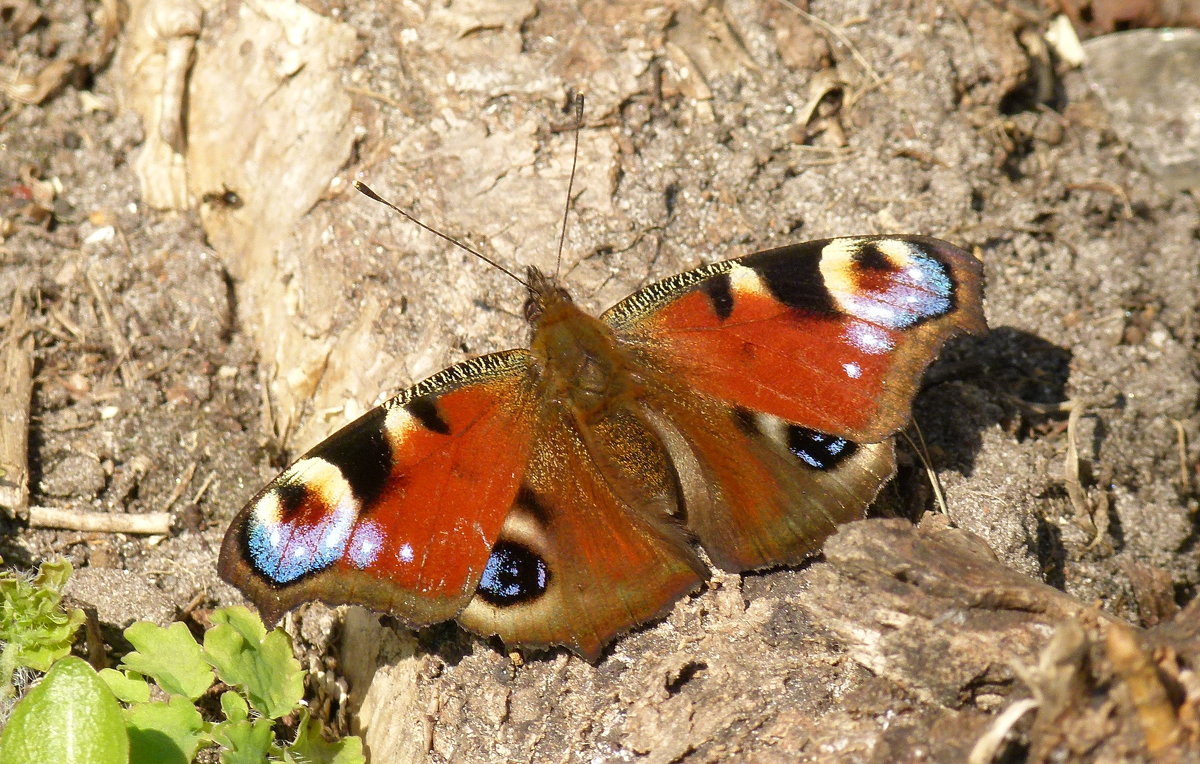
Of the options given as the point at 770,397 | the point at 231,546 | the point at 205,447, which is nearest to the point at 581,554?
the point at 770,397

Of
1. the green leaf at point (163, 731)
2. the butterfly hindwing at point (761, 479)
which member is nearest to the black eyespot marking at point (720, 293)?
the butterfly hindwing at point (761, 479)

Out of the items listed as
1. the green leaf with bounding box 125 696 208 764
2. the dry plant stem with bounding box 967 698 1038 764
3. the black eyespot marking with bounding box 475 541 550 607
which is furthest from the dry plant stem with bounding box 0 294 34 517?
the dry plant stem with bounding box 967 698 1038 764

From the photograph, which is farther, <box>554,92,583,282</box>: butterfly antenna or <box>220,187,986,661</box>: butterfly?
<box>554,92,583,282</box>: butterfly antenna

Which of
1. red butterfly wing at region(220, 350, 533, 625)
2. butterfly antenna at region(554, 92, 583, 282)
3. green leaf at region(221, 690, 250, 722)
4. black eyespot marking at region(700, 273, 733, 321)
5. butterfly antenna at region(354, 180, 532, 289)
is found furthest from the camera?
butterfly antenna at region(554, 92, 583, 282)

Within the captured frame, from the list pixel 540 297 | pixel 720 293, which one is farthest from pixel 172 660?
pixel 720 293

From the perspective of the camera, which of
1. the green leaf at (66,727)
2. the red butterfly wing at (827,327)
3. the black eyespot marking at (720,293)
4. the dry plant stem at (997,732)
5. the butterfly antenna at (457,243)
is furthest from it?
the butterfly antenna at (457,243)

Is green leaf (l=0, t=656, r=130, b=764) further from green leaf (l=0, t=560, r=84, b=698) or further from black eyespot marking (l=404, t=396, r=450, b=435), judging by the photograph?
black eyespot marking (l=404, t=396, r=450, b=435)

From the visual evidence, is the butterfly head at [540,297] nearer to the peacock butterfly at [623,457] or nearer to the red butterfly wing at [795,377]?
the peacock butterfly at [623,457]

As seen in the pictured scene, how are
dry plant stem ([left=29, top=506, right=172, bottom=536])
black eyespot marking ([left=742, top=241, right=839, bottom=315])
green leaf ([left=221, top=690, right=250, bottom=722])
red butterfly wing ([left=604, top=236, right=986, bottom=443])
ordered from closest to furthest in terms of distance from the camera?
1. green leaf ([left=221, top=690, right=250, bottom=722])
2. red butterfly wing ([left=604, top=236, right=986, bottom=443])
3. black eyespot marking ([left=742, top=241, right=839, bottom=315])
4. dry plant stem ([left=29, top=506, right=172, bottom=536])
